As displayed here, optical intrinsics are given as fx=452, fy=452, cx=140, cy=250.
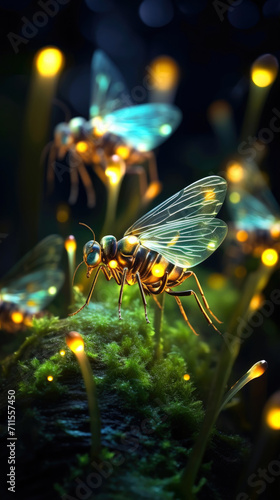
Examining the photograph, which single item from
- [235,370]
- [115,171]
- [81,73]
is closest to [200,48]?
[81,73]

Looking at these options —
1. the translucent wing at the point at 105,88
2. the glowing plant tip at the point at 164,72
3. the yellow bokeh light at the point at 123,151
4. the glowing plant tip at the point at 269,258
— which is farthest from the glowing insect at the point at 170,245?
the glowing plant tip at the point at 164,72

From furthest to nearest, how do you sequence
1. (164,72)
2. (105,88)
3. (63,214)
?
(164,72), (105,88), (63,214)

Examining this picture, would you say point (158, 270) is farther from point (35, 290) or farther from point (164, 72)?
point (164, 72)

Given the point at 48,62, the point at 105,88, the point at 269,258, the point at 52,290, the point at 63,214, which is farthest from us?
the point at 105,88

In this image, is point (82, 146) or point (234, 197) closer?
point (234, 197)

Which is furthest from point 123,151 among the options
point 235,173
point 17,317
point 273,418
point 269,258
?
point 273,418
